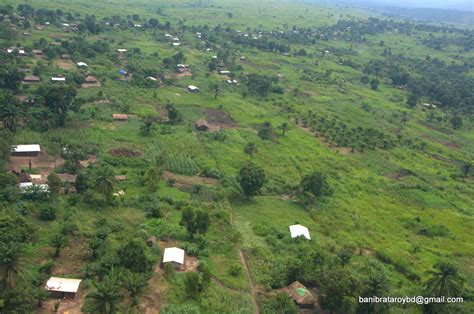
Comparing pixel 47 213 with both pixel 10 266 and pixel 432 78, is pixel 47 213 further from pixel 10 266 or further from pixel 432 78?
pixel 432 78

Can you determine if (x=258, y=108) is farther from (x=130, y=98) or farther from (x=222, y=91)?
(x=130, y=98)

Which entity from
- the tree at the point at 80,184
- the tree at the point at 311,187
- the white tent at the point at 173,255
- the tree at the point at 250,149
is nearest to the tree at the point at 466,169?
the tree at the point at 311,187

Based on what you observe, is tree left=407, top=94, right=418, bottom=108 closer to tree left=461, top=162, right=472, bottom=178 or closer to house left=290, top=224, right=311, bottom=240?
tree left=461, top=162, right=472, bottom=178

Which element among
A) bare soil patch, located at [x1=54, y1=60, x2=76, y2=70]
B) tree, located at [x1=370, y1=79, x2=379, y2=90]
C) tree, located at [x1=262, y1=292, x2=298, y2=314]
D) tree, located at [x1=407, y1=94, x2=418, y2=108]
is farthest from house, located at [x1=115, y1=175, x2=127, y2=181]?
tree, located at [x1=370, y1=79, x2=379, y2=90]

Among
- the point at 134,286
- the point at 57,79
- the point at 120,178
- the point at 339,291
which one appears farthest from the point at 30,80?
the point at 339,291

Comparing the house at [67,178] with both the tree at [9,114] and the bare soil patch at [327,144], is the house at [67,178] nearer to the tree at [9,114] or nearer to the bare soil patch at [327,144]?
the tree at [9,114]

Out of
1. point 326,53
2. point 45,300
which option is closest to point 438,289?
point 45,300
